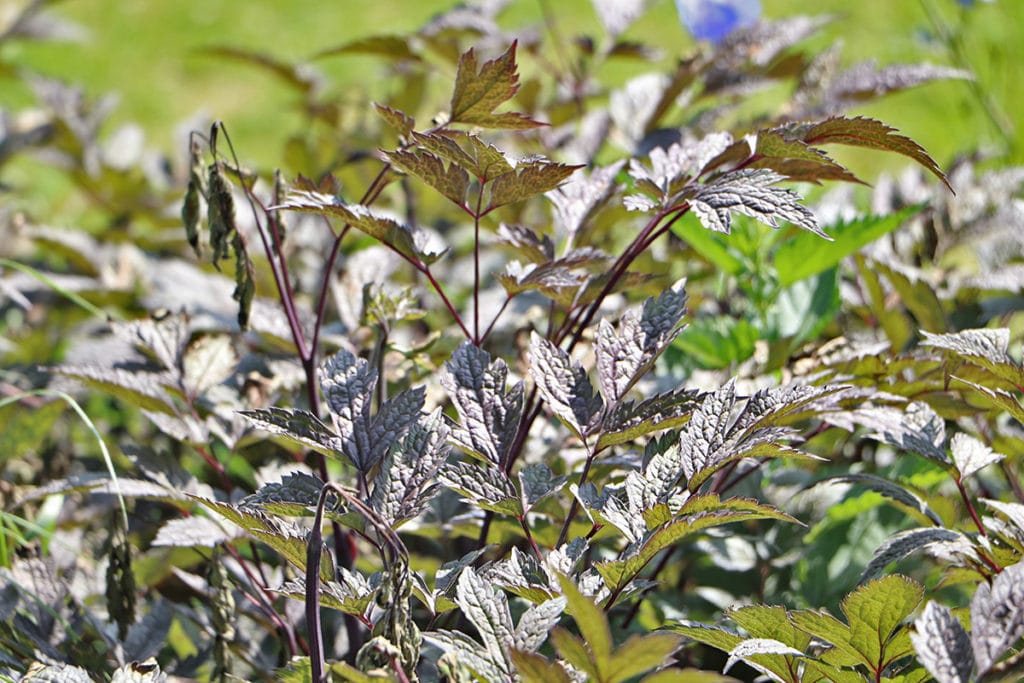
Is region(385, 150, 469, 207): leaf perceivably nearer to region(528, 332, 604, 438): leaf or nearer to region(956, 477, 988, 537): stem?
region(528, 332, 604, 438): leaf

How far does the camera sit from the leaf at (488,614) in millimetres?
906

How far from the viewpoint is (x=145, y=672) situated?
996 millimetres

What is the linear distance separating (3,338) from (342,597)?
1422 millimetres

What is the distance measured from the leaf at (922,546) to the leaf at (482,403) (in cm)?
39

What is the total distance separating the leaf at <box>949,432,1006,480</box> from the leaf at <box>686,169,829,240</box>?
0.30 meters

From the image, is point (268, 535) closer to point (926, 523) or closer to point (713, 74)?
point (926, 523)

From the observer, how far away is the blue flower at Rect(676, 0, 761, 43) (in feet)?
6.87

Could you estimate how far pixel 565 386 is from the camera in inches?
41.6

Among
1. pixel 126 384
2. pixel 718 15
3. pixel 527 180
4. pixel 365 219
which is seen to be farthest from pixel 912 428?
pixel 718 15

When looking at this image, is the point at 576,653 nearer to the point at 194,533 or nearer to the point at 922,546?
the point at 922,546

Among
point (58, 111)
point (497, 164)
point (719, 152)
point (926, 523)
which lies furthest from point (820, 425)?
point (58, 111)

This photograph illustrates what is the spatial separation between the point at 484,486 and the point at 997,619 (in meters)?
0.44

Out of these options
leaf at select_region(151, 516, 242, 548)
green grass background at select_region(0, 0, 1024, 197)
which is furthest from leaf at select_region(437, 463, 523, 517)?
green grass background at select_region(0, 0, 1024, 197)

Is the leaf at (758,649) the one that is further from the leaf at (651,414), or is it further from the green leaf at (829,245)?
the green leaf at (829,245)
